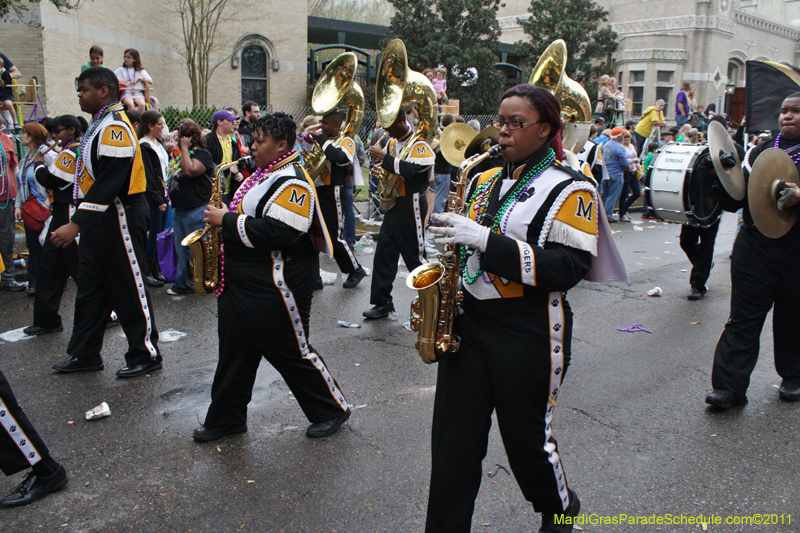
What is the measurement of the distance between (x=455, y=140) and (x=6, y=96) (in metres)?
7.71

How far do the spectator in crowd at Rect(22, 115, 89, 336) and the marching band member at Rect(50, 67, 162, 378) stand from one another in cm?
49

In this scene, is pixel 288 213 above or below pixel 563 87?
below

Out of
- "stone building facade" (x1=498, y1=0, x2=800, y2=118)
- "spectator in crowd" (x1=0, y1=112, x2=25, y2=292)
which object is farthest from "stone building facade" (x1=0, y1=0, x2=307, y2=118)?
"stone building facade" (x1=498, y1=0, x2=800, y2=118)

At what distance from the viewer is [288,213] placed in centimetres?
351

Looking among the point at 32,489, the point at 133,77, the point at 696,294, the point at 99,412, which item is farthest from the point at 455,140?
the point at 133,77

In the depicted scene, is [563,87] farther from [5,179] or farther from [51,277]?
[5,179]

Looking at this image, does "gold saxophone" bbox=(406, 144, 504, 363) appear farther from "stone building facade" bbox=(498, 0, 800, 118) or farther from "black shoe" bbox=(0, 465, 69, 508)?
"stone building facade" bbox=(498, 0, 800, 118)

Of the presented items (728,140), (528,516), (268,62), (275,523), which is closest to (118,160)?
(275,523)

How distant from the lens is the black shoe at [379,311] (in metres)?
6.29

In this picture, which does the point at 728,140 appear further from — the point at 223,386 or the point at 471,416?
the point at 223,386

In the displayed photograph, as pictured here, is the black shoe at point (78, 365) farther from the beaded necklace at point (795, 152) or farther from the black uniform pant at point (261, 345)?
the beaded necklace at point (795, 152)

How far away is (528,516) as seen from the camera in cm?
312

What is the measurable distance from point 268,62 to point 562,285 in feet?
74.9

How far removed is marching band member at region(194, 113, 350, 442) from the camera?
140 inches
